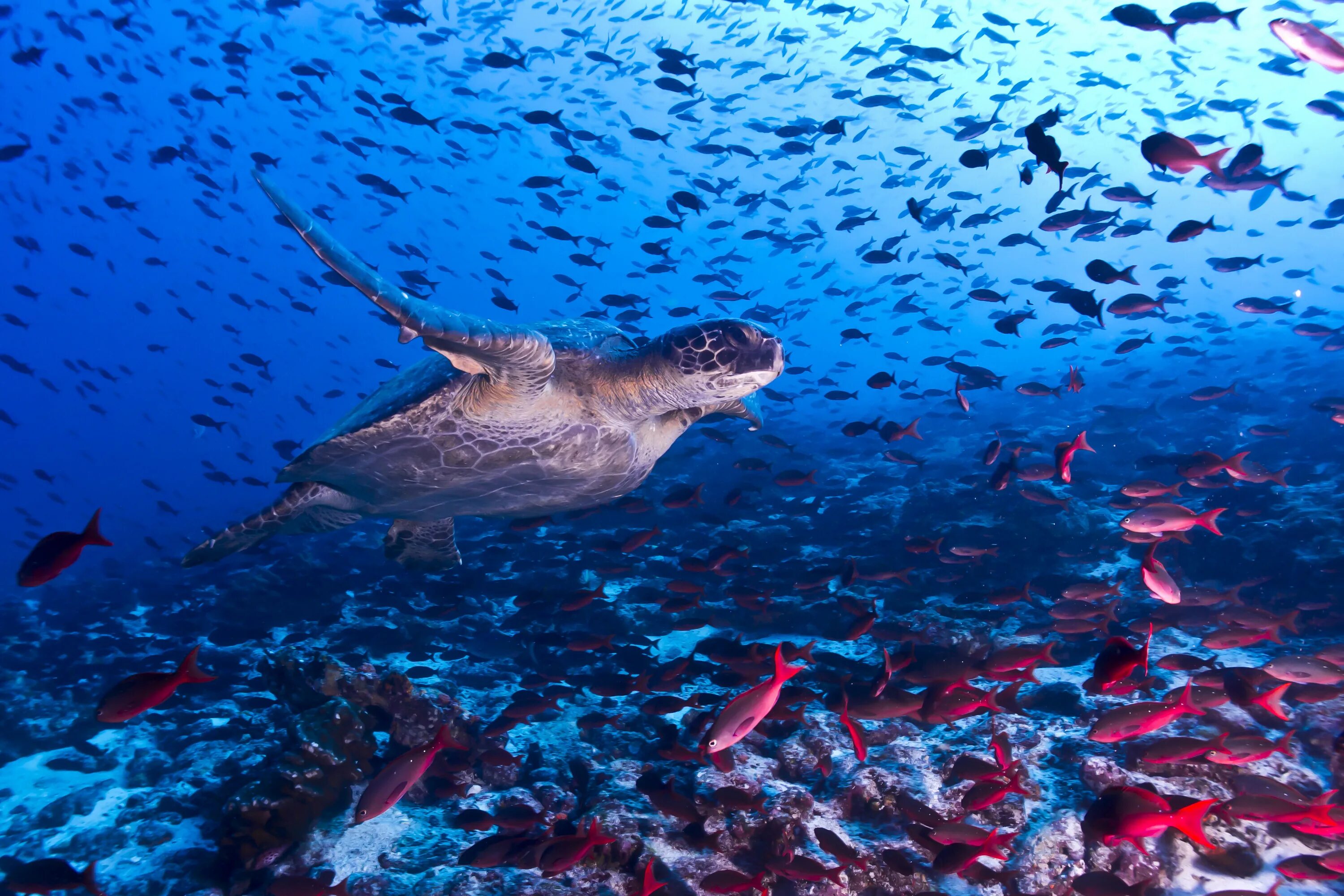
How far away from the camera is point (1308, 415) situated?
42.6 feet

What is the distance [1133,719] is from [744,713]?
7.68 feet

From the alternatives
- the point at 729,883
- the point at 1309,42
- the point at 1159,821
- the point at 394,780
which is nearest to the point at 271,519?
the point at 394,780

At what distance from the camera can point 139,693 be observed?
9.05 ft

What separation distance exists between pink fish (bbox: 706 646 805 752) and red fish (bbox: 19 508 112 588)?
3.35 meters

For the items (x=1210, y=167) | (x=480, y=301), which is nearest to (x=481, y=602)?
(x=1210, y=167)

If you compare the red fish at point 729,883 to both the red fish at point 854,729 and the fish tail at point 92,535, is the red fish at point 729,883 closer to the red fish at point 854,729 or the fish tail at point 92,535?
the red fish at point 854,729

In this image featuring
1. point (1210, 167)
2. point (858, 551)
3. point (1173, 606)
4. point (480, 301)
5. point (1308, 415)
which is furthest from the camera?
point (480, 301)

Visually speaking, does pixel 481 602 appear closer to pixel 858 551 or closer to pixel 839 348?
pixel 858 551

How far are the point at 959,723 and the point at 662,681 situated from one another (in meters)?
2.38

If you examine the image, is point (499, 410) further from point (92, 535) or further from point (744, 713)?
point (744, 713)

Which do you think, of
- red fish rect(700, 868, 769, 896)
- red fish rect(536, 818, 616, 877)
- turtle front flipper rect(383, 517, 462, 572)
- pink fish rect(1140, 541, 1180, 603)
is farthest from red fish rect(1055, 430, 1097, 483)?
turtle front flipper rect(383, 517, 462, 572)

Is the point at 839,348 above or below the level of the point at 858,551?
below

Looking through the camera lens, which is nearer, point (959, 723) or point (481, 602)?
point (959, 723)

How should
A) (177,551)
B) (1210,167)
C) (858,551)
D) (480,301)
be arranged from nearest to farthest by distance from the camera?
(1210,167)
(858,551)
(177,551)
(480,301)
